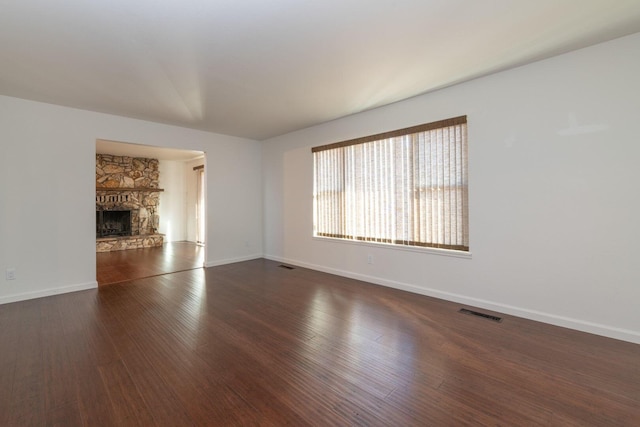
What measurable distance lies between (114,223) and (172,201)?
1637 mm

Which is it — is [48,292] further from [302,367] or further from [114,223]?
[114,223]

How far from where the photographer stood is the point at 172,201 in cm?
888

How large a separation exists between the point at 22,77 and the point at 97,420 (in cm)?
350

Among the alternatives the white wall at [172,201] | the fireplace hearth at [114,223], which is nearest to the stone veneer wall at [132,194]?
the fireplace hearth at [114,223]

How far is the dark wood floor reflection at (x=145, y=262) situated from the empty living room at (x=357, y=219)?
1.48ft

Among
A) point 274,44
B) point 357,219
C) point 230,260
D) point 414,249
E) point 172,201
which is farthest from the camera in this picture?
point 172,201

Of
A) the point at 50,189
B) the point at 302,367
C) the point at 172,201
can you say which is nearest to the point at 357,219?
the point at 302,367

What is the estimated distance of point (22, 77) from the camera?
294cm

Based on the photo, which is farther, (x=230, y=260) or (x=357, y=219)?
(x=230, y=260)

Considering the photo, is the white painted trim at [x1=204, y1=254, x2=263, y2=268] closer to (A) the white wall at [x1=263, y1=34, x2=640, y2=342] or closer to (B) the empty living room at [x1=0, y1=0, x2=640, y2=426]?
(B) the empty living room at [x1=0, y1=0, x2=640, y2=426]

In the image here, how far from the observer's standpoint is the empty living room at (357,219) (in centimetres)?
183

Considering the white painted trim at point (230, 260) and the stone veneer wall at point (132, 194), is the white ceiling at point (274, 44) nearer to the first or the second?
the white painted trim at point (230, 260)

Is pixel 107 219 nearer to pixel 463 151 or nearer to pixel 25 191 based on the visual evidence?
pixel 25 191

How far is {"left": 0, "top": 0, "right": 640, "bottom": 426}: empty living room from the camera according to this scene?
183 centimetres
